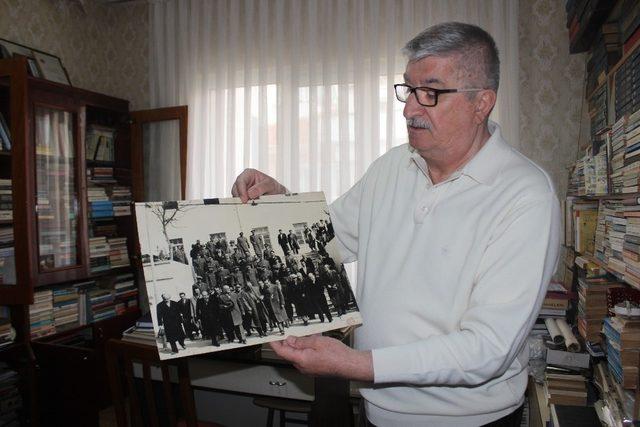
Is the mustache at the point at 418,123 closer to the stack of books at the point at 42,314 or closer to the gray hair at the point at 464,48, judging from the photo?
the gray hair at the point at 464,48

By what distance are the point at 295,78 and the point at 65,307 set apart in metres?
2.17

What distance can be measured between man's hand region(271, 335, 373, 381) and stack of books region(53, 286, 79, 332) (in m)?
2.64

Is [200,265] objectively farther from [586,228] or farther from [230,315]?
[586,228]

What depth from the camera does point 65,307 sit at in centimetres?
304

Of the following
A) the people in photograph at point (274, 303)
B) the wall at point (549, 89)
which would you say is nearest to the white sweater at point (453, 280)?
the people in photograph at point (274, 303)

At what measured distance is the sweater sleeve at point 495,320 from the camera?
32.1 inches

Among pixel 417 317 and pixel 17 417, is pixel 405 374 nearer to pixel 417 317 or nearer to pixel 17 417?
pixel 417 317

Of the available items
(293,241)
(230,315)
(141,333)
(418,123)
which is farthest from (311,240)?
(141,333)

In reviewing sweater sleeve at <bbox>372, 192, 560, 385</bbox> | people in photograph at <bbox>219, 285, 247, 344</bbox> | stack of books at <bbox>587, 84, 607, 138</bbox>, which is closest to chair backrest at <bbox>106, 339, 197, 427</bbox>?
people in photograph at <bbox>219, 285, 247, 344</bbox>

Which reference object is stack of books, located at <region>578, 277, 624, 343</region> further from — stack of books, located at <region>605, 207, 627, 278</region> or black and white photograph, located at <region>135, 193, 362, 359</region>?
black and white photograph, located at <region>135, 193, 362, 359</region>

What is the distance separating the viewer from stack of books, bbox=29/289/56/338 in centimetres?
281

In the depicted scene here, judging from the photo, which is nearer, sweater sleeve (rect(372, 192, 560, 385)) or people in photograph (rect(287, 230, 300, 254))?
sweater sleeve (rect(372, 192, 560, 385))

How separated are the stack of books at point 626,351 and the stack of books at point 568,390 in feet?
1.09

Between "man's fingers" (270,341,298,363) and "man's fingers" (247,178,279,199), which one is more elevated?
"man's fingers" (247,178,279,199)
